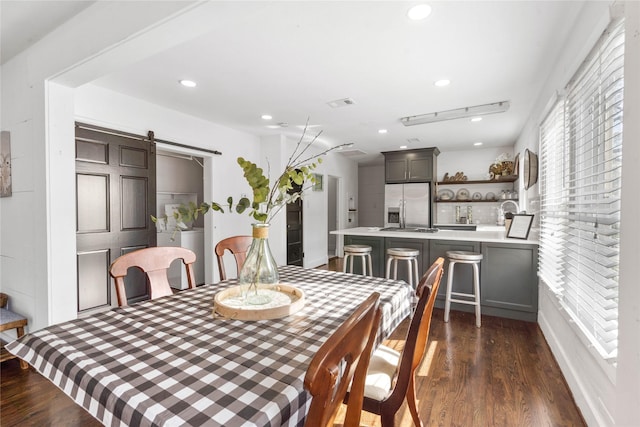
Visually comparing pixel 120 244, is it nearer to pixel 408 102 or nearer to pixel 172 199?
pixel 172 199

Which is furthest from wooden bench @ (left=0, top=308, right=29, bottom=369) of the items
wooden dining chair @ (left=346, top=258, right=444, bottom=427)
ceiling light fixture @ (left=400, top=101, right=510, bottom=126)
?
ceiling light fixture @ (left=400, top=101, right=510, bottom=126)

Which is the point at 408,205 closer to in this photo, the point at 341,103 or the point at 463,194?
the point at 463,194

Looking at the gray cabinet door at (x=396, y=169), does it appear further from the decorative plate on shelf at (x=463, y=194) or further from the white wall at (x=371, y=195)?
the white wall at (x=371, y=195)

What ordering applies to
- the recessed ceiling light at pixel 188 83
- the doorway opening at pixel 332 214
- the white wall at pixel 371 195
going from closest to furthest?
1. the recessed ceiling light at pixel 188 83
2. the doorway opening at pixel 332 214
3. the white wall at pixel 371 195

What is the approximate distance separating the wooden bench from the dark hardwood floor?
3.7 inches

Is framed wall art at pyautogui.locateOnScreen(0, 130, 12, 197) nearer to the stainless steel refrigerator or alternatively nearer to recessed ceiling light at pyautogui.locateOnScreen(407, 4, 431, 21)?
recessed ceiling light at pyautogui.locateOnScreen(407, 4, 431, 21)

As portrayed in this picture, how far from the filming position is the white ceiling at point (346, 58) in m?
1.82

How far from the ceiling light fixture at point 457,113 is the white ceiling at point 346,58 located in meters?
0.12

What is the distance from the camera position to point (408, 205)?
19.4 feet

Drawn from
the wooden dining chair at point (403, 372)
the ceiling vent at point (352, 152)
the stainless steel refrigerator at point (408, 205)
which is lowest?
the wooden dining chair at point (403, 372)

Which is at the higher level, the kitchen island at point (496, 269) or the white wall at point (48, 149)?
the white wall at point (48, 149)

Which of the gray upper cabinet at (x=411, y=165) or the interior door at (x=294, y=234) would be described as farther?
the gray upper cabinet at (x=411, y=165)

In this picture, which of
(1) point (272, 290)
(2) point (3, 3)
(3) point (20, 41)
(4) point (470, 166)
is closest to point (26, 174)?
(3) point (20, 41)

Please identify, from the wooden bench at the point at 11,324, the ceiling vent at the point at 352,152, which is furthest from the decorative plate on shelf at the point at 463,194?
the wooden bench at the point at 11,324
